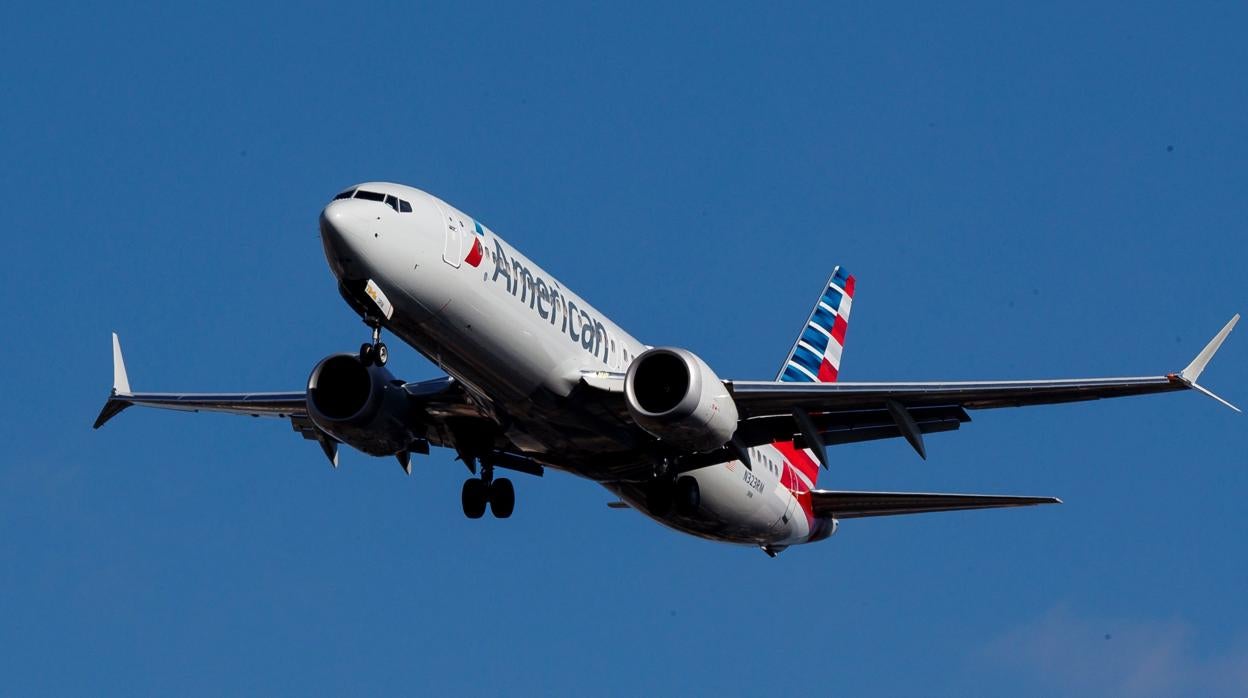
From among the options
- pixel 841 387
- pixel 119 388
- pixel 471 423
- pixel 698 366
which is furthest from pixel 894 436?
pixel 119 388

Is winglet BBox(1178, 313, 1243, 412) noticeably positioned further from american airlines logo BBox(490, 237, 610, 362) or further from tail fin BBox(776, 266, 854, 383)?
tail fin BBox(776, 266, 854, 383)

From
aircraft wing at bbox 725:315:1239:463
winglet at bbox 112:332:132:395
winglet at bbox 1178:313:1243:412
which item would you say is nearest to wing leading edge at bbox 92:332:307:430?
winglet at bbox 112:332:132:395

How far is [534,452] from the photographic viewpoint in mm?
37281

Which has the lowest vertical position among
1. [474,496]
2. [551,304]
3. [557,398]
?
[474,496]

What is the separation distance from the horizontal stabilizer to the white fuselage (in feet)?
16.1

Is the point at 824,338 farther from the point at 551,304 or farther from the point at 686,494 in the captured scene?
the point at 551,304

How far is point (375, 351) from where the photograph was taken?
32375 millimetres

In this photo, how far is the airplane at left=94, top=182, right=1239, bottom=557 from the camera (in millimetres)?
31984

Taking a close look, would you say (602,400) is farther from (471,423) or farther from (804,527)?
(804,527)

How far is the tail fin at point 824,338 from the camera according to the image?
160 ft

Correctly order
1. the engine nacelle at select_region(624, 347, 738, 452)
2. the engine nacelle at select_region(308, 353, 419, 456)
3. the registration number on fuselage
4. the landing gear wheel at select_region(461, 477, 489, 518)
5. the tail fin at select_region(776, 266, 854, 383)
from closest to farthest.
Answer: the engine nacelle at select_region(624, 347, 738, 452) → the engine nacelle at select_region(308, 353, 419, 456) → the landing gear wheel at select_region(461, 477, 489, 518) → the registration number on fuselage → the tail fin at select_region(776, 266, 854, 383)

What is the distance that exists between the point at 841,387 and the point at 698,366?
9.74 ft

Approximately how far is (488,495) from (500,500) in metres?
0.29

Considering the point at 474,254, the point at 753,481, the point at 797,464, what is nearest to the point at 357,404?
the point at 474,254
